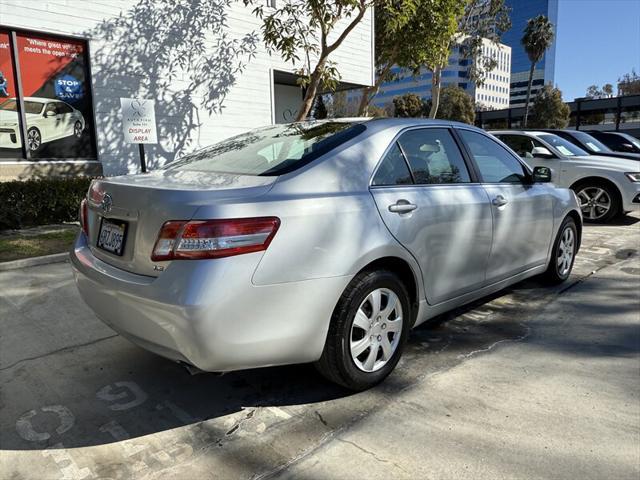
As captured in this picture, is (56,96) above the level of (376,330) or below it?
above

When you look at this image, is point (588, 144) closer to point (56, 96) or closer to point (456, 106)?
point (56, 96)

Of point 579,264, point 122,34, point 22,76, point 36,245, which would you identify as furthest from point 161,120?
point 579,264

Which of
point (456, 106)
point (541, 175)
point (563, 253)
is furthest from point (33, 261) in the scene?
point (456, 106)

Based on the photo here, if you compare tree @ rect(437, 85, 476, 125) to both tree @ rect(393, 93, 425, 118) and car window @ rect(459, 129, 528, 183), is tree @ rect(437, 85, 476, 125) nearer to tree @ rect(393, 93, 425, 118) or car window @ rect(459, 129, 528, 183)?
tree @ rect(393, 93, 425, 118)

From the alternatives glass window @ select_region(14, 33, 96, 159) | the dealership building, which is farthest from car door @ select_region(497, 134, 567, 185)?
glass window @ select_region(14, 33, 96, 159)

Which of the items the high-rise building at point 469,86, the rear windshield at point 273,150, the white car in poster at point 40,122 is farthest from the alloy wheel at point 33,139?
the high-rise building at point 469,86

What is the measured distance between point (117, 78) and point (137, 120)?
2.29 metres

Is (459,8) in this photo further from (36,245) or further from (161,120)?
(36,245)

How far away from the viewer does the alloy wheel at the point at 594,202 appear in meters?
8.94

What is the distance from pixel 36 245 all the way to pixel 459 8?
8882 millimetres

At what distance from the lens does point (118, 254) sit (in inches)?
103

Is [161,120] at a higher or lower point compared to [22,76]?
lower

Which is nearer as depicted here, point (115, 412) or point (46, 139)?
point (115, 412)

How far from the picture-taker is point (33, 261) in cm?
556
